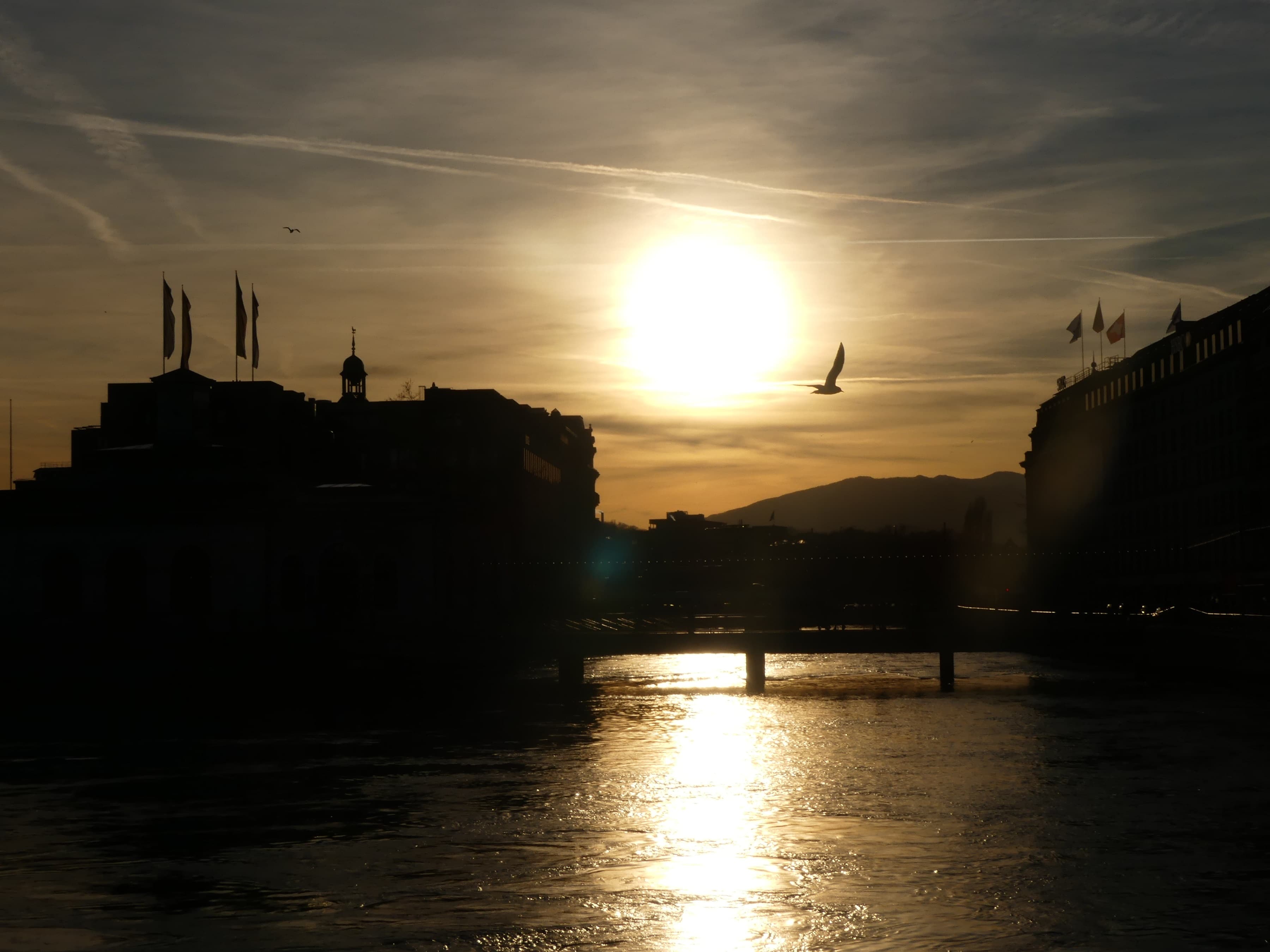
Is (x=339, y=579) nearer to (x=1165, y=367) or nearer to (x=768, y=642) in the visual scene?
(x=768, y=642)

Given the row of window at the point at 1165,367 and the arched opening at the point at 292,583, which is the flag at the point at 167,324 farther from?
the row of window at the point at 1165,367

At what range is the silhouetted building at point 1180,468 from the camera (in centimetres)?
13925

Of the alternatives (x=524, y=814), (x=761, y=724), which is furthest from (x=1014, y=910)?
(x=761, y=724)

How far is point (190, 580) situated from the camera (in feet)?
394

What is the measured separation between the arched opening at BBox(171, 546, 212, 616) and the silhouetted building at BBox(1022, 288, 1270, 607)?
62.3 metres

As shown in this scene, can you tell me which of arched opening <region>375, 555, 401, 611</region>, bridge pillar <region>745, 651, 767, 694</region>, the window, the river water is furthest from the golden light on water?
the window

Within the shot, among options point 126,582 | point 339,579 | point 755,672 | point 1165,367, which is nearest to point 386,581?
point 339,579

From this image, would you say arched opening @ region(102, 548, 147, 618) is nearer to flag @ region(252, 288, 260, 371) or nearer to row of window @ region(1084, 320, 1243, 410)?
flag @ region(252, 288, 260, 371)

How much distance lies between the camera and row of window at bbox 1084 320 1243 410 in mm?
147000

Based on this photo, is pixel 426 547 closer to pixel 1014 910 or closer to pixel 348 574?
pixel 348 574

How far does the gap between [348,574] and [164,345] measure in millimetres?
21154

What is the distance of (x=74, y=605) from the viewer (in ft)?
395

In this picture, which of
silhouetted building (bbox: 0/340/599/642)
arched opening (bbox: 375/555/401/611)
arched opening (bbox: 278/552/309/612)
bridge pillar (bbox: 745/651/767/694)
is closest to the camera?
bridge pillar (bbox: 745/651/767/694)

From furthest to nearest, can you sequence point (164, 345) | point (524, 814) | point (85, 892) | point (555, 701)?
point (164, 345), point (555, 701), point (524, 814), point (85, 892)
